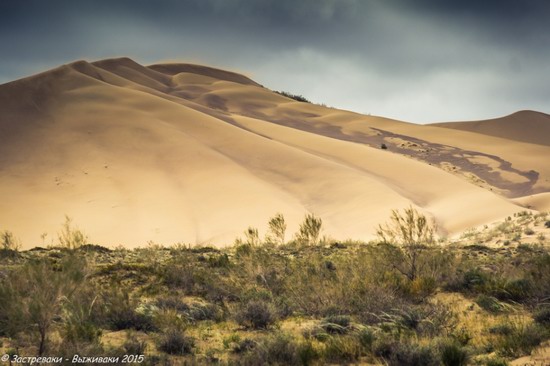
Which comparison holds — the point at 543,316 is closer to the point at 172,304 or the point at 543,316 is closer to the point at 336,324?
the point at 336,324

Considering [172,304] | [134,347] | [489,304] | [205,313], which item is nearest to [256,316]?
[205,313]

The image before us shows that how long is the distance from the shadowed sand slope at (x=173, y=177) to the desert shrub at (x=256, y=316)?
18357mm

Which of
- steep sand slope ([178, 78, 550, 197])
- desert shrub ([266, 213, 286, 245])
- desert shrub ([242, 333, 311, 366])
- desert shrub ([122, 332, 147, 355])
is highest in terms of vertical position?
steep sand slope ([178, 78, 550, 197])

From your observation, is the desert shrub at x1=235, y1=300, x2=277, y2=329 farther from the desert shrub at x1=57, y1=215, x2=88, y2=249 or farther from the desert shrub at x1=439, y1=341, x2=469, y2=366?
the desert shrub at x1=57, y1=215, x2=88, y2=249

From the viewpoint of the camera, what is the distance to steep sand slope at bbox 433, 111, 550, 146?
333 ft

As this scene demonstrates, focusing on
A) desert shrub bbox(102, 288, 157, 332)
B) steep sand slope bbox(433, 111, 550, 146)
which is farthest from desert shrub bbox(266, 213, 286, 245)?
steep sand slope bbox(433, 111, 550, 146)

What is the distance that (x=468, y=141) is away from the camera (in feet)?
279

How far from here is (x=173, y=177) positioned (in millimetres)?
40406

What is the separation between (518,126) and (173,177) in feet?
301

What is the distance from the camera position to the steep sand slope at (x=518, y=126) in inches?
3996

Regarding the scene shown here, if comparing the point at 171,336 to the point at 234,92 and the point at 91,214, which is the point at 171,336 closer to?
the point at 91,214

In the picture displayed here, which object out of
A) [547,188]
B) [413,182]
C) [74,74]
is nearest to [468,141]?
[547,188]

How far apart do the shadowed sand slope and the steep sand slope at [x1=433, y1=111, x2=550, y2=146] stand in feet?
133

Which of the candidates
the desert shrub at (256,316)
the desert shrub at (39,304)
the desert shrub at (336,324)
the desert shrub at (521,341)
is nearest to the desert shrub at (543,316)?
the desert shrub at (521,341)
